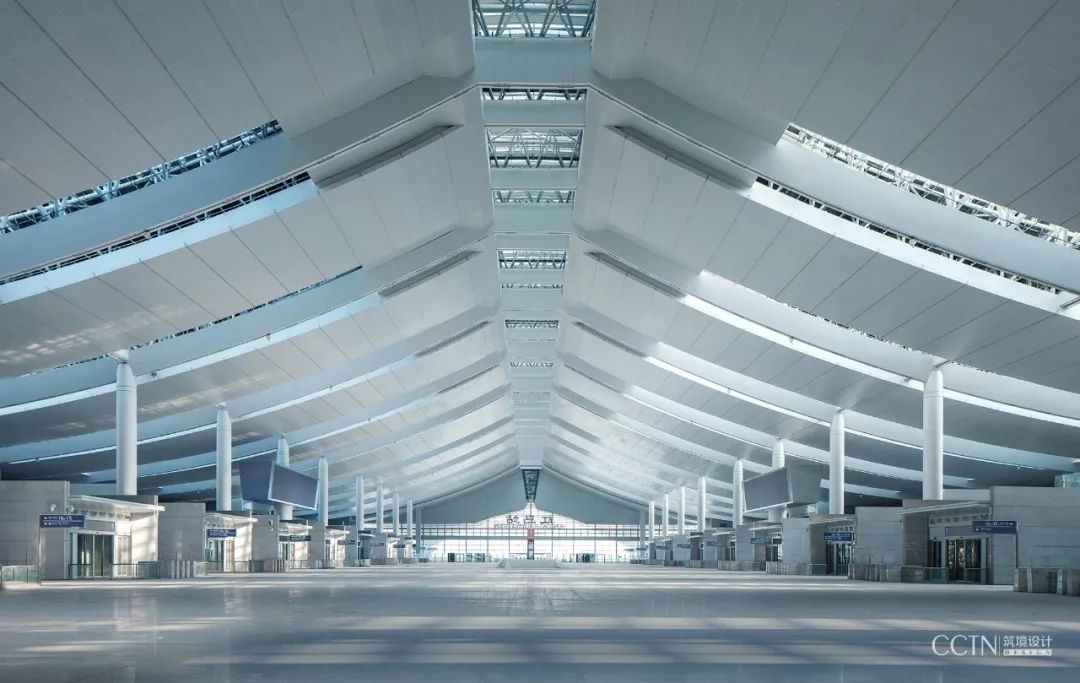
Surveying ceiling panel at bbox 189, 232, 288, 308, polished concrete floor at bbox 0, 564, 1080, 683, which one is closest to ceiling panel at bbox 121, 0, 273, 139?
ceiling panel at bbox 189, 232, 288, 308

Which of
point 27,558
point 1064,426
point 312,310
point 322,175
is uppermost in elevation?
point 322,175

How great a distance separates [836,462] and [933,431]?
438 inches

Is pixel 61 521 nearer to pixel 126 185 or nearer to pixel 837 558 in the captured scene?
pixel 126 185

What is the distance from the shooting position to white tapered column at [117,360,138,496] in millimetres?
34219

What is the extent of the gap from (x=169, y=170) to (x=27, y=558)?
16.0m

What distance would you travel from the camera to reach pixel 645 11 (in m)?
19.5

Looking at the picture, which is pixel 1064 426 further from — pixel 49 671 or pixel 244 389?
pixel 49 671

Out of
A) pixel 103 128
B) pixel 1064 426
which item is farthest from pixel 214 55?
pixel 1064 426

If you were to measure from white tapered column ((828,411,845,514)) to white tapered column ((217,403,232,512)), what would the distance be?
82.3ft

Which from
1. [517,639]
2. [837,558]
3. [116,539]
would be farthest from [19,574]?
[837,558]

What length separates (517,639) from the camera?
12680 mm

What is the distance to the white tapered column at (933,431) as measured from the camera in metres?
33.4

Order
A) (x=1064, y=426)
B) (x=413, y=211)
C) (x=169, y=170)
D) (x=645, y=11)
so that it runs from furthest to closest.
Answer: (x=1064, y=426) → (x=413, y=211) → (x=169, y=170) → (x=645, y=11)

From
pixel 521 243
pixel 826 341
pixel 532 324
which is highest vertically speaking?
pixel 521 243
